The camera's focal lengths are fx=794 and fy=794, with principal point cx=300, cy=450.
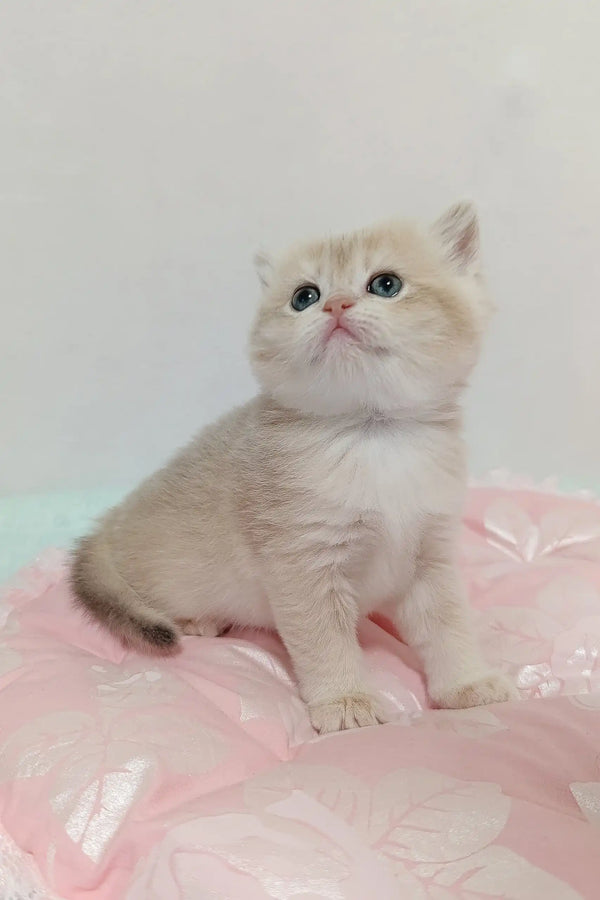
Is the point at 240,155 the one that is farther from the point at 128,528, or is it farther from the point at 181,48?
the point at 128,528

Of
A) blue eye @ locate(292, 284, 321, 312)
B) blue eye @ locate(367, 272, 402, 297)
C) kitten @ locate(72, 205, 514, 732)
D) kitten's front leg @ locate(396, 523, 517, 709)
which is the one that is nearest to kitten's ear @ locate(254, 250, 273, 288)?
kitten @ locate(72, 205, 514, 732)

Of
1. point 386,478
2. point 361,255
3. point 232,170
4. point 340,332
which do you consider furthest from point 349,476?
point 232,170

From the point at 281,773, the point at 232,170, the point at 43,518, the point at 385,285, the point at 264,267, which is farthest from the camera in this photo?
the point at 43,518

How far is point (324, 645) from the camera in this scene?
116 centimetres

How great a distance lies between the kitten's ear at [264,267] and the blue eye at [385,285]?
26 centimetres

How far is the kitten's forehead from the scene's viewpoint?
1.13 meters

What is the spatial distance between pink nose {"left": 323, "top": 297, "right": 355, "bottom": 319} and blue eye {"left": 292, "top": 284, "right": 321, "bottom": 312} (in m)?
0.11

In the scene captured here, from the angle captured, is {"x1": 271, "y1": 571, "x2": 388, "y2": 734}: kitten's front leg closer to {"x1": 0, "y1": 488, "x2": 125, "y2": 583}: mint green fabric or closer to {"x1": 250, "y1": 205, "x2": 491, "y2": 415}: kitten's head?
{"x1": 250, "y1": 205, "x2": 491, "y2": 415}: kitten's head

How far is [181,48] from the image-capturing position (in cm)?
181

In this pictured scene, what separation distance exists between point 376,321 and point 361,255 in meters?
0.16

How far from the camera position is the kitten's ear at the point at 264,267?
132 cm

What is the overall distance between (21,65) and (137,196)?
1.22 ft

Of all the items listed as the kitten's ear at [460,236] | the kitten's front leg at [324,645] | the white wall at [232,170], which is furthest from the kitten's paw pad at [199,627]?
the white wall at [232,170]

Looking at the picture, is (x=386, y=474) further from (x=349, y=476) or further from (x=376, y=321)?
(x=376, y=321)
